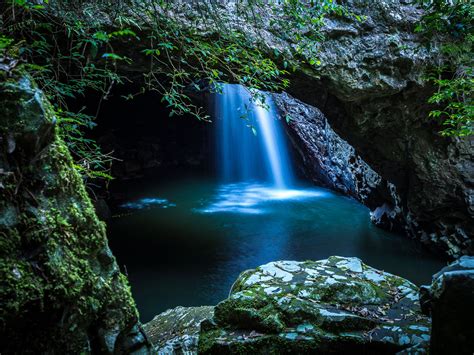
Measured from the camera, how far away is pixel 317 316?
3.15 metres

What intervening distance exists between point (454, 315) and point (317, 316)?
1.43m

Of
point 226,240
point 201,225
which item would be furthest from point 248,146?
point 226,240

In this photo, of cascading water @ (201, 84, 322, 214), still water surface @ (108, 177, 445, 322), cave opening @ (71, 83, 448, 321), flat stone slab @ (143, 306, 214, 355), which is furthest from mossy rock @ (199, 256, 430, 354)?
cascading water @ (201, 84, 322, 214)

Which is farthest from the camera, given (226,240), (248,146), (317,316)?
(248,146)

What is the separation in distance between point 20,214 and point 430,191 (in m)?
7.78

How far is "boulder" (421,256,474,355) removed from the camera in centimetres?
186

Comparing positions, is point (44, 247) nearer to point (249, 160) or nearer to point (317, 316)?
point (317, 316)

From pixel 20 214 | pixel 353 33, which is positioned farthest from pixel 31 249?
pixel 353 33

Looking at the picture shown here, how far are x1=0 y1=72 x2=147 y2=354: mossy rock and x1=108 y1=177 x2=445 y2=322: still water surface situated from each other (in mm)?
4337

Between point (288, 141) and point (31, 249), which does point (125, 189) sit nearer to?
point (288, 141)

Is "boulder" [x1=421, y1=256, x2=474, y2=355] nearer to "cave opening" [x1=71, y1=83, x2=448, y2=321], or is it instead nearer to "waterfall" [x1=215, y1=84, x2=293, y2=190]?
"cave opening" [x1=71, y1=83, x2=448, y2=321]

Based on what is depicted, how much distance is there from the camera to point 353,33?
582cm

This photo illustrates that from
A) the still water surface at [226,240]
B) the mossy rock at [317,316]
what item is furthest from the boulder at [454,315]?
the still water surface at [226,240]

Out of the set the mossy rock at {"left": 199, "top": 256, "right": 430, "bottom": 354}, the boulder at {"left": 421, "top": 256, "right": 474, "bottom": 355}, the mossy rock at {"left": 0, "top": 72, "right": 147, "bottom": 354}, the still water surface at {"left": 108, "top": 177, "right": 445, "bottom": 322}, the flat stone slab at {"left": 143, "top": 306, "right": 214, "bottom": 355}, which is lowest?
the still water surface at {"left": 108, "top": 177, "right": 445, "bottom": 322}
